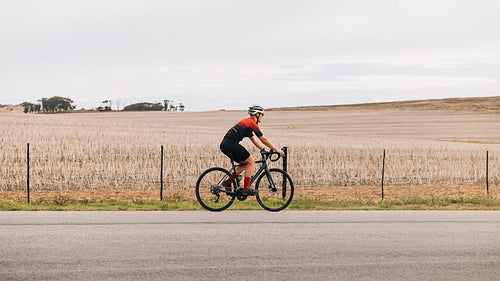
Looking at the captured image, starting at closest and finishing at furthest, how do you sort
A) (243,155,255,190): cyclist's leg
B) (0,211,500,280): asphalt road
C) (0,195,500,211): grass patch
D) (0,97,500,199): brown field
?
1. (0,211,500,280): asphalt road
2. (243,155,255,190): cyclist's leg
3. (0,195,500,211): grass patch
4. (0,97,500,199): brown field

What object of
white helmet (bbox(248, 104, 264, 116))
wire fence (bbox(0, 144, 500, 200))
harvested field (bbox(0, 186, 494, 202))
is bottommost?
harvested field (bbox(0, 186, 494, 202))

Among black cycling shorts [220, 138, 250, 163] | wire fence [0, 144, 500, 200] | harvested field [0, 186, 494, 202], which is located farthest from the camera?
wire fence [0, 144, 500, 200]

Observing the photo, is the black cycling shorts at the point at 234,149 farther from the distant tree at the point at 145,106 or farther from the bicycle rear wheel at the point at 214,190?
the distant tree at the point at 145,106

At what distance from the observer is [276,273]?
601 centimetres

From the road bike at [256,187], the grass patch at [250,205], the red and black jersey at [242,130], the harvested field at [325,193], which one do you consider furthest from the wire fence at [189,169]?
the red and black jersey at [242,130]

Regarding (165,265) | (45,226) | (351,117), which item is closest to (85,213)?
(45,226)

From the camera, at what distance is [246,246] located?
7.36 metres

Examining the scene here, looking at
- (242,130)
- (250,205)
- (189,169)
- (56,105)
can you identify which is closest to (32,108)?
(56,105)

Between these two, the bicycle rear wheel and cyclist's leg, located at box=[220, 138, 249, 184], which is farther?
the bicycle rear wheel

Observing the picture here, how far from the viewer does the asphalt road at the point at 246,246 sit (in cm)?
604

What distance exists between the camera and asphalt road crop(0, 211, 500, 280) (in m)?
6.04

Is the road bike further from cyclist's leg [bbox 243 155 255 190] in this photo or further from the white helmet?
the white helmet

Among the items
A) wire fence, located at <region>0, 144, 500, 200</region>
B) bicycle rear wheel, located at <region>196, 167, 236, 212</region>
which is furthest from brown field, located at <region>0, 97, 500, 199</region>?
bicycle rear wheel, located at <region>196, 167, 236, 212</region>

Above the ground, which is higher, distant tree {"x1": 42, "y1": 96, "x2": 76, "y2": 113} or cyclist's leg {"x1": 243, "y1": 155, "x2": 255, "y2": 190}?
distant tree {"x1": 42, "y1": 96, "x2": 76, "y2": 113}
